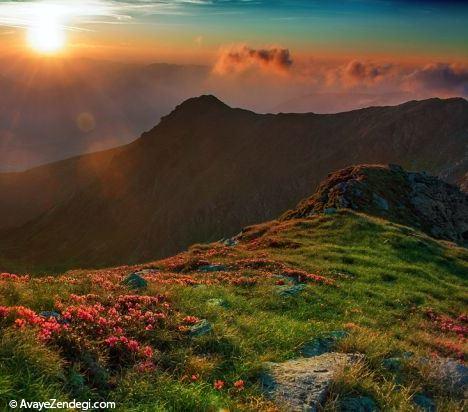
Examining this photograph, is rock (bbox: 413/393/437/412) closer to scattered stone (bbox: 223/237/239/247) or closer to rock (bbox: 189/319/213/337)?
rock (bbox: 189/319/213/337)

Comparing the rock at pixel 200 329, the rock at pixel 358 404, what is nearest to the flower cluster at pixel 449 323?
the rock at pixel 358 404

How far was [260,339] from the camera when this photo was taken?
33.5 ft

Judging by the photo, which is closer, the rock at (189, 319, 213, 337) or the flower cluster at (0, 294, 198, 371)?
the flower cluster at (0, 294, 198, 371)

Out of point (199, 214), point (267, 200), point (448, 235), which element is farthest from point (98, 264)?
point (448, 235)

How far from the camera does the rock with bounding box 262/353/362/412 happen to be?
25.0 ft

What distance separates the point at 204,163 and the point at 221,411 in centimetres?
18516

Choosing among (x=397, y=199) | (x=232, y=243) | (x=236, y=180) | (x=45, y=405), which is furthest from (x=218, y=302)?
(x=236, y=180)

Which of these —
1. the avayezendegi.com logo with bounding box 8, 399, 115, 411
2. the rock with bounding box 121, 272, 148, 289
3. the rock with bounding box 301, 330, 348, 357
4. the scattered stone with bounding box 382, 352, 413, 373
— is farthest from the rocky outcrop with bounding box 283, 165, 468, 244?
the avayezendegi.com logo with bounding box 8, 399, 115, 411

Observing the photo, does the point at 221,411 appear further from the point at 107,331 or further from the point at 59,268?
the point at 59,268

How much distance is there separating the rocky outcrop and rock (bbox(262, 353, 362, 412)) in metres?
31.8

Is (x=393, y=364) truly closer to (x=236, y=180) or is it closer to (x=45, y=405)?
(x=45, y=405)

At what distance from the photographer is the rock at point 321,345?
1021 centimetres

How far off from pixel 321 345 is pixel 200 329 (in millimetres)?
2976

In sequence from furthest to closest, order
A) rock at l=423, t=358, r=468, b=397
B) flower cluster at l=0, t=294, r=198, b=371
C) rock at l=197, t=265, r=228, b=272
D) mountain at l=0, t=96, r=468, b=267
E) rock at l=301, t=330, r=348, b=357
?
1. mountain at l=0, t=96, r=468, b=267
2. rock at l=197, t=265, r=228, b=272
3. rock at l=301, t=330, r=348, b=357
4. rock at l=423, t=358, r=468, b=397
5. flower cluster at l=0, t=294, r=198, b=371
